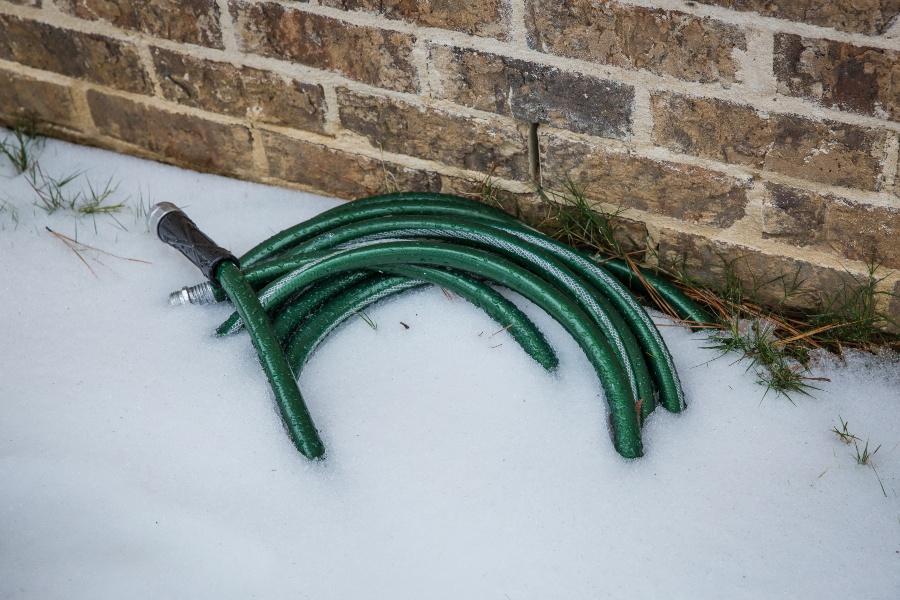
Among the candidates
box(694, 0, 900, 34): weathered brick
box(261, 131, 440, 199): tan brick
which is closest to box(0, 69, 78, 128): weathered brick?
box(261, 131, 440, 199): tan brick

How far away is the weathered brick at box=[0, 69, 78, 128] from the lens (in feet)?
7.63

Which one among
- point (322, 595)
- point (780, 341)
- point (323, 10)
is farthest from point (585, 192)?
point (322, 595)

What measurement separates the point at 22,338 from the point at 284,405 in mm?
609

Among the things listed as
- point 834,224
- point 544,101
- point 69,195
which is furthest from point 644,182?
point 69,195

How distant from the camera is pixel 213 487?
1.64 metres

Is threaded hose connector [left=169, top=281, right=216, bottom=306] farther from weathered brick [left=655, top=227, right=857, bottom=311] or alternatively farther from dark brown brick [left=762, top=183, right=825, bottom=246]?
dark brown brick [left=762, top=183, right=825, bottom=246]

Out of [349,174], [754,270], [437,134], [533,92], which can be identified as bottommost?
[754,270]

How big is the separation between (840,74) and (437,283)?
0.79m

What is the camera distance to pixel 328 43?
1944mm

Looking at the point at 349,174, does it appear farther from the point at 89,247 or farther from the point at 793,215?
the point at 793,215

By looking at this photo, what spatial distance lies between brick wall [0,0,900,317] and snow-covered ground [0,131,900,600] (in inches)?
10.7

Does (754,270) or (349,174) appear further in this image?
(349,174)

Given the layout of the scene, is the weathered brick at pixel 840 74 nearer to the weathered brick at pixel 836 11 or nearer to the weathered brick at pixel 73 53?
Result: the weathered brick at pixel 836 11

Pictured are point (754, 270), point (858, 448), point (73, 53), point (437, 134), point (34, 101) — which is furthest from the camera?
point (34, 101)
